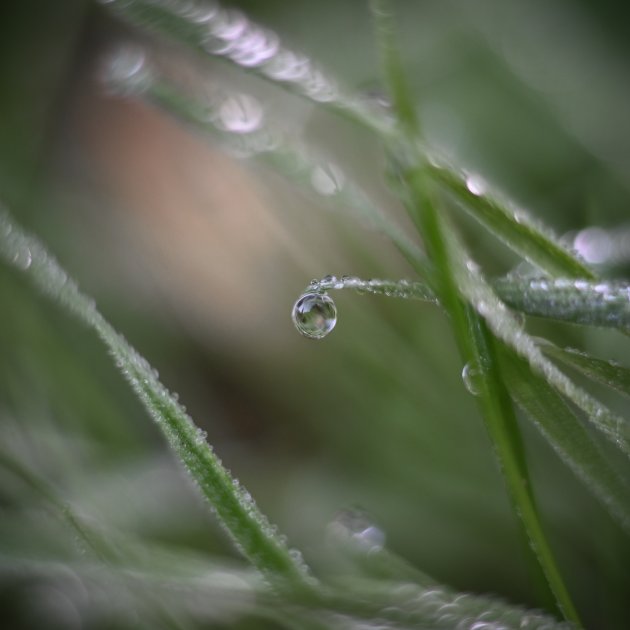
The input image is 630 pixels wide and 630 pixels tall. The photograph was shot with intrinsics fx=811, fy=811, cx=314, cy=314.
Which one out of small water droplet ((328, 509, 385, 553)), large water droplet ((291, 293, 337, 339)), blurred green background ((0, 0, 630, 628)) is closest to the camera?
large water droplet ((291, 293, 337, 339))

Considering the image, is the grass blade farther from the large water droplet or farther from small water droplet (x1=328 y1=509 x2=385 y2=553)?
small water droplet (x1=328 y1=509 x2=385 y2=553)

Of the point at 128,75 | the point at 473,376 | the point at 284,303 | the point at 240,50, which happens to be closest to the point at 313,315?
the point at 473,376

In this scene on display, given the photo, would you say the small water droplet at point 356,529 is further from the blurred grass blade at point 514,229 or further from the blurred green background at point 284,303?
the blurred grass blade at point 514,229

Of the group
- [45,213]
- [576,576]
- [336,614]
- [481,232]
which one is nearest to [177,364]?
[45,213]

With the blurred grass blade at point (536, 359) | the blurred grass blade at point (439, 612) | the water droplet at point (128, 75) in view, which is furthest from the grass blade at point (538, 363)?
the water droplet at point (128, 75)

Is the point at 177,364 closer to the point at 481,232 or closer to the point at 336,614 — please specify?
the point at 481,232

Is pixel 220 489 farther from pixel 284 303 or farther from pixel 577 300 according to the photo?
pixel 284 303

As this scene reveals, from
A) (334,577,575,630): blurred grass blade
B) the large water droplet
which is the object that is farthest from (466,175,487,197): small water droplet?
(334,577,575,630): blurred grass blade
